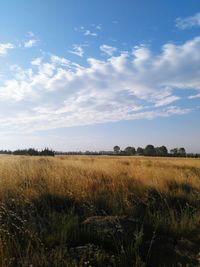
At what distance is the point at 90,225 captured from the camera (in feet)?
16.1

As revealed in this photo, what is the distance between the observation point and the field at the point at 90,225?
3871mm

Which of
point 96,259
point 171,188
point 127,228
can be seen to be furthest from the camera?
point 171,188

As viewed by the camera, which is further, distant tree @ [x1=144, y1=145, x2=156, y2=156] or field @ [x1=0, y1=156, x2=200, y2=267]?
distant tree @ [x1=144, y1=145, x2=156, y2=156]

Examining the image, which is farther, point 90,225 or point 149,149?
point 149,149

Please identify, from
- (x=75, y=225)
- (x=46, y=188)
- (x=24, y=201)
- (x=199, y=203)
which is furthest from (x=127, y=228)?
(x=199, y=203)

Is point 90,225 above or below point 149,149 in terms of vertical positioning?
below

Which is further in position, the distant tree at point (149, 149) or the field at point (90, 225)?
the distant tree at point (149, 149)

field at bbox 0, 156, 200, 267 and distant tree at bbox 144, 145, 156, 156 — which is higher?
distant tree at bbox 144, 145, 156, 156

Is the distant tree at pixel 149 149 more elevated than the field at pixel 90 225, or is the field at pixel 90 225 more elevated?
the distant tree at pixel 149 149

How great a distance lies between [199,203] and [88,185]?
103 inches

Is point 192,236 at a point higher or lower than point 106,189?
lower

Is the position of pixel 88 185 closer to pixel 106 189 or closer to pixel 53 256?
pixel 106 189

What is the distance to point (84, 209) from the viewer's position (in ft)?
19.8

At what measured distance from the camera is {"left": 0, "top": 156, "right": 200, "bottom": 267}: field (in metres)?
3.87
